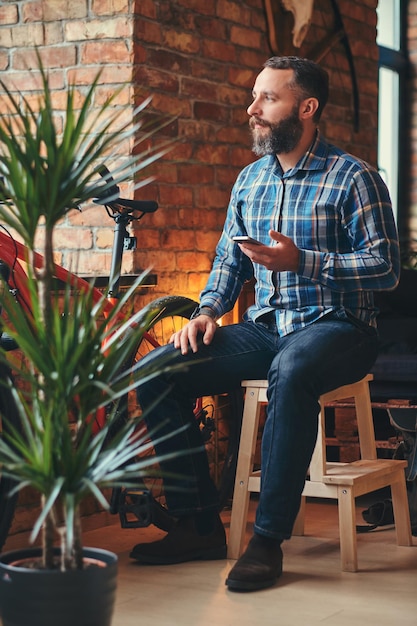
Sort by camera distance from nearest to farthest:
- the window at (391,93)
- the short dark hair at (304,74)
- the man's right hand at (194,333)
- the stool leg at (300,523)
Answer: the man's right hand at (194,333)
the short dark hair at (304,74)
the stool leg at (300,523)
the window at (391,93)

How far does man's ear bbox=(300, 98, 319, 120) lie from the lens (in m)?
3.14

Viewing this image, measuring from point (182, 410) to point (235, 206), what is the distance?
0.64 metres

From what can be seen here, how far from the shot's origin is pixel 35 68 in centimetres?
368

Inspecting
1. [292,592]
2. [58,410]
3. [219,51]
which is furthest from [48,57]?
[58,410]

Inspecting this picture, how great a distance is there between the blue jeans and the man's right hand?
0.10ft

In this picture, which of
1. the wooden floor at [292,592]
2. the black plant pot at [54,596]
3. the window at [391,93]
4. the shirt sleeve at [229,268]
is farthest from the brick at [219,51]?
the black plant pot at [54,596]

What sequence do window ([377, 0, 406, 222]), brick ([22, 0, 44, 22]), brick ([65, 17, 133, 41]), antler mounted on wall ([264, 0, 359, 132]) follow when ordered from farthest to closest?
1. window ([377, 0, 406, 222])
2. antler mounted on wall ([264, 0, 359, 132])
3. brick ([22, 0, 44, 22])
4. brick ([65, 17, 133, 41])

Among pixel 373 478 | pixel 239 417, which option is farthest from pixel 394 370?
pixel 373 478

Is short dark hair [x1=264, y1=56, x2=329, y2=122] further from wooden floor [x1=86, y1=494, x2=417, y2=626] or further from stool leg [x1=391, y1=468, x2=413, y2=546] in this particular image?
wooden floor [x1=86, y1=494, x2=417, y2=626]

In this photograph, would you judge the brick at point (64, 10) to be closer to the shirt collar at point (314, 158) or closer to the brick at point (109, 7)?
the brick at point (109, 7)

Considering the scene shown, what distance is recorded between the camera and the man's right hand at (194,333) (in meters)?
3.03

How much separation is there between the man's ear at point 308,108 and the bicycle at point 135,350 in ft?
1.67

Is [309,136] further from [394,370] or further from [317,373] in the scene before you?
[394,370]

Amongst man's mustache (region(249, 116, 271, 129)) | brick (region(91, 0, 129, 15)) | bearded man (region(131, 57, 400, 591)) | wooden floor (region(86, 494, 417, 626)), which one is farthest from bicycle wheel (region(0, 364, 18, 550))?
brick (region(91, 0, 129, 15))
